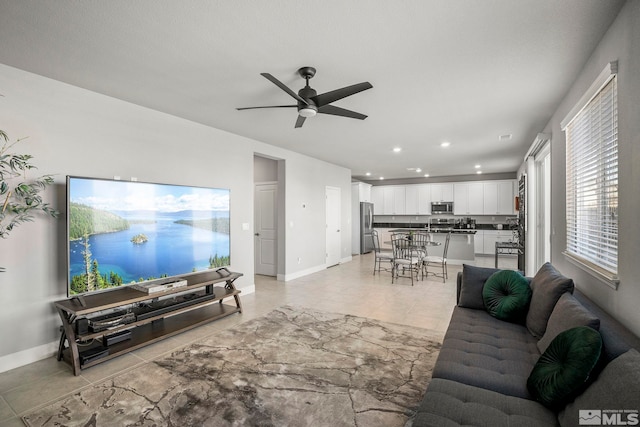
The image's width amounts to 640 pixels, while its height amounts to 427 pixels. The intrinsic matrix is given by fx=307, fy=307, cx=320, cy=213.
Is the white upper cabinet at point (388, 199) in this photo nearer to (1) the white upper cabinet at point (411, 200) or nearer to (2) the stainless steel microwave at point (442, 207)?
(1) the white upper cabinet at point (411, 200)

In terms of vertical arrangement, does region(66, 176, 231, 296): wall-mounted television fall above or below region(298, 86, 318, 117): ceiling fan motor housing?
below

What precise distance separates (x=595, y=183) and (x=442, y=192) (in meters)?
8.18

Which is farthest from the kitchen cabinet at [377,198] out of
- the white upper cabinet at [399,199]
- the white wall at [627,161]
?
the white wall at [627,161]

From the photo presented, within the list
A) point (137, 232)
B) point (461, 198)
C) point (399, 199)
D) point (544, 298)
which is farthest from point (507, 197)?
point (137, 232)

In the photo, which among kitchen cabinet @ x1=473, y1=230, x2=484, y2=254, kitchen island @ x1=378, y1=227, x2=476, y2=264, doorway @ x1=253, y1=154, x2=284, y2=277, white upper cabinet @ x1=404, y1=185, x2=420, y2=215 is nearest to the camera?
doorway @ x1=253, y1=154, x2=284, y2=277

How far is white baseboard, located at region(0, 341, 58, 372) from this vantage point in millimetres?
2693

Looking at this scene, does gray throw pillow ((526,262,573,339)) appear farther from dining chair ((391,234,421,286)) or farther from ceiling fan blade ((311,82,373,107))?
dining chair ((391,234,421,286))

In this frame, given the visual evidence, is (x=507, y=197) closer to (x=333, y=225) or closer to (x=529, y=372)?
(x=333, y=225)

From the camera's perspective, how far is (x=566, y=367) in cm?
140

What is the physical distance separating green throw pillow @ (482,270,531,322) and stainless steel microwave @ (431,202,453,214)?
7.67 metres

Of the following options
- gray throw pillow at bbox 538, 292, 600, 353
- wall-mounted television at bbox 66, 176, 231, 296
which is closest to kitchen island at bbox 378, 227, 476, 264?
wall-mounted television at bbox 66, 176, 231, 296

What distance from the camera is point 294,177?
6469mm

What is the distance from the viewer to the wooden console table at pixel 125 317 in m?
2.72

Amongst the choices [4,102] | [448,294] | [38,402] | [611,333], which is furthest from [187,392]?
[448,294]
